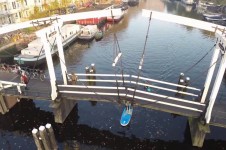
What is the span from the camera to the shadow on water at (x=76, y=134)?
73.0 feet

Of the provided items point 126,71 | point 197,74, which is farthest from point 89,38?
point 197,74

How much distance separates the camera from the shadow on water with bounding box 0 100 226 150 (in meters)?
22.2

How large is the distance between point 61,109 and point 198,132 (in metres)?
14.3

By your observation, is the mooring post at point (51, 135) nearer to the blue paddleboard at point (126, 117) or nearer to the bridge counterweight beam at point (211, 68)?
the blue paddleboard at point (126, 117)

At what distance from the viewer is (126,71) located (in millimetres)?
37375

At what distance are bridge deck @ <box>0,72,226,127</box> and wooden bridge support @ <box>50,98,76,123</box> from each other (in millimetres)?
932

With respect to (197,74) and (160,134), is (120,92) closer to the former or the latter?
(160,134)

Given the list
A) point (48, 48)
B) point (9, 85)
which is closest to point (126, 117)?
point (48, 48)

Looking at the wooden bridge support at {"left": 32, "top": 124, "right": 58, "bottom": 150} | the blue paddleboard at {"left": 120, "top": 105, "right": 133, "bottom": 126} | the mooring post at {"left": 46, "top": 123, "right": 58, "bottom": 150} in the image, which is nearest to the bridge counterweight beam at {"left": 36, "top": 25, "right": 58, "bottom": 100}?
the mooring post at {"left": 46, "top": 123, "right": 58, "bottom": 150}

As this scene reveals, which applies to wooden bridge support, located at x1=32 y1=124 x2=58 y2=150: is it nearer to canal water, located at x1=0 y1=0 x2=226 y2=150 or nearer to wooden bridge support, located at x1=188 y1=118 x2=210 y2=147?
canal water, located at x1=0 y1=0 x2=226 y2=150

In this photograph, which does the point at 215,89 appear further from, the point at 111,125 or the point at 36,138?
the point at 36,138

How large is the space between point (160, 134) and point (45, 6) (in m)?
56.6

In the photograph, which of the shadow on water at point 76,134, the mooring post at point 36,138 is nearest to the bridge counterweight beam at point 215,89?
the shadow on water at point 76,134

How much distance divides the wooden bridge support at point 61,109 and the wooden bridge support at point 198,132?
14009mm
